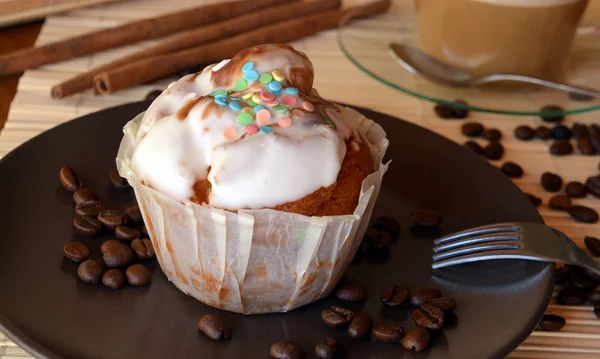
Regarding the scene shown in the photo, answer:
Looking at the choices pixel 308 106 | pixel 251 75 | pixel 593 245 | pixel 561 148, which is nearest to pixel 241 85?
pixel 251 75

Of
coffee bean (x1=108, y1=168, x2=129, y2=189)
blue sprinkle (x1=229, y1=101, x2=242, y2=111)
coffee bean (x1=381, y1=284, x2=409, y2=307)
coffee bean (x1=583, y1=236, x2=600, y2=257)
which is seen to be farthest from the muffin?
coffee bean (x1=583, y1=236, x2=600, y2=257)

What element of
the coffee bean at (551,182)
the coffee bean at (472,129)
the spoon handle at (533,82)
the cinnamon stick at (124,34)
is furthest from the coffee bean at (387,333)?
the cinnamon stick at (124,34)

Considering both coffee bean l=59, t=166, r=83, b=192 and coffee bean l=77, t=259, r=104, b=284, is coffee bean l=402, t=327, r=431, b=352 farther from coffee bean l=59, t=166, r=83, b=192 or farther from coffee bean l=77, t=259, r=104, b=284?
coffee bean l=59, t=166, r=83, b=192

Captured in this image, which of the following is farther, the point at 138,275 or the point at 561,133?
the point at 561,133

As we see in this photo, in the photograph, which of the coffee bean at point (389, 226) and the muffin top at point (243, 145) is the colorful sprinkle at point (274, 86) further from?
the coffee bean at point (389, 226)

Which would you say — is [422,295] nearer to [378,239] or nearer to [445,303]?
[445,303]

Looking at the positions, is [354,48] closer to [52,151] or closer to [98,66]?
[98,66]
